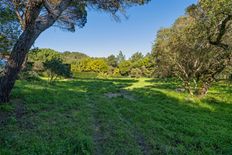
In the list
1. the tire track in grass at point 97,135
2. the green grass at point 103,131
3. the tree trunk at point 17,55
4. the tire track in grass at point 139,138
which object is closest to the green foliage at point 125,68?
the green grass at point 103,131

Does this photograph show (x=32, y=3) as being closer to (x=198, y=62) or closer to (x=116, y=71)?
(x=198, y=62)

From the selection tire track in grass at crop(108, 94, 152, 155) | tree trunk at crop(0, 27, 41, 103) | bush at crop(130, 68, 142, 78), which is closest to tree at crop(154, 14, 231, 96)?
tire track in grass at crop(108, 94, 152, 155)

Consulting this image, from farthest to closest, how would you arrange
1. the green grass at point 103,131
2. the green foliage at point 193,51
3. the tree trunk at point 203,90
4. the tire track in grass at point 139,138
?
the tree trunk at point 203,90, the green foliage at point 193,51, the tire track in grass at point 139,138, the green grass at point 103,131

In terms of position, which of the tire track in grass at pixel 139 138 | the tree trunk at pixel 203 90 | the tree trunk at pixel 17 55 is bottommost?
the tire track in grass at pixel 139 138

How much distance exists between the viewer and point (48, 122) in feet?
23.9

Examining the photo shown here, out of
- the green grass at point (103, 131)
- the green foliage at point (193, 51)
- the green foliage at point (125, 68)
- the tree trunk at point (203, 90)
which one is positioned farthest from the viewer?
the green foliage at point (125, 68)

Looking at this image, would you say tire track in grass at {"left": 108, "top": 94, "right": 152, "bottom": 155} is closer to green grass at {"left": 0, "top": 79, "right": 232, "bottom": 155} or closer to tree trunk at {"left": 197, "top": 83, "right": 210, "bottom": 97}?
green grass at {"left": 0, "top": 79, "right": 232, "bottom": 155}

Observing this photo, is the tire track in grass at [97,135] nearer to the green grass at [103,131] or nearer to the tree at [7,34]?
the green grass at [103,131]

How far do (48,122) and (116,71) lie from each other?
69389mm

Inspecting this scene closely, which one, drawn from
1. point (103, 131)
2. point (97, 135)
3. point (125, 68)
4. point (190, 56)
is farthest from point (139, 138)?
point (125, 68)

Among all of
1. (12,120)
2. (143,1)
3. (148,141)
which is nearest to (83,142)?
(148,141)

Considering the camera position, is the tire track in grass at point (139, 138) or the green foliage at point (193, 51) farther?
the green foliage at point (193, 51)

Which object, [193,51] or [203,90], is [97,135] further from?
[193,51]

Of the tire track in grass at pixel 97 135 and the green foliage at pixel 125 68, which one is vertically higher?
the green foliage at pixel 125 68
